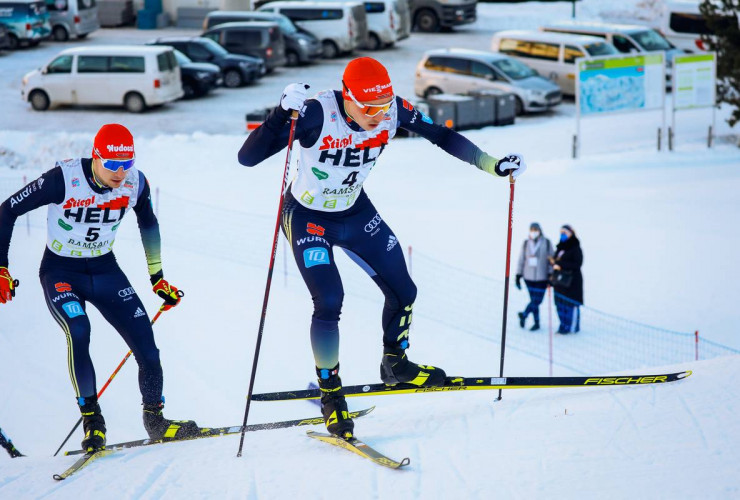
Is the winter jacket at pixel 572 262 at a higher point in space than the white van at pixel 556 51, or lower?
lower

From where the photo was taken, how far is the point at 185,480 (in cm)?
580

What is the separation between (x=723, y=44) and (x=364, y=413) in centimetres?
1609

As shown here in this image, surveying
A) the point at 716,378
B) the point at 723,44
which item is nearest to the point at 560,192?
the point at 723,44

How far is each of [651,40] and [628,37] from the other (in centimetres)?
88

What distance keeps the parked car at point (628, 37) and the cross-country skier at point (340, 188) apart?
20.3 meters

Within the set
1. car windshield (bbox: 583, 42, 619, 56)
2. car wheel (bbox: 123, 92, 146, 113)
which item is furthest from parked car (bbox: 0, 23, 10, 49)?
car windshield (bbox: 583, 42, 619, 56)

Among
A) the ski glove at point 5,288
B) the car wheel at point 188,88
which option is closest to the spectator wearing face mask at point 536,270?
the ski glove at point 5,288

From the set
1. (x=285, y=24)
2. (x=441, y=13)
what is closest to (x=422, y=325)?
(x=285, y=24)

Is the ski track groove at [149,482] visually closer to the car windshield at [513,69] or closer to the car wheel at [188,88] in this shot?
the car windshield at [513,69]

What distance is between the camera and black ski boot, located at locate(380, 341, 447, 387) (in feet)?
21.5

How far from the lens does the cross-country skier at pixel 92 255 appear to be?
619 centimetres

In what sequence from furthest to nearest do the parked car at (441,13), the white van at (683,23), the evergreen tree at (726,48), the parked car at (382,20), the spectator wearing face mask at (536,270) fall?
the parked car at (441,13) < the parked car at (382,20) < the white van at (683,23) < the evergreen tree at (726,48) < the spectator wearing face mask at (536,270)

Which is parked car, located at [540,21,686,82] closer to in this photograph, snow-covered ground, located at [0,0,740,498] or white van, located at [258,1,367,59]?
snow-covered ground, located at [0,0,740,498]

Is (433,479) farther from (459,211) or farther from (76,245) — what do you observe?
(459,211)
